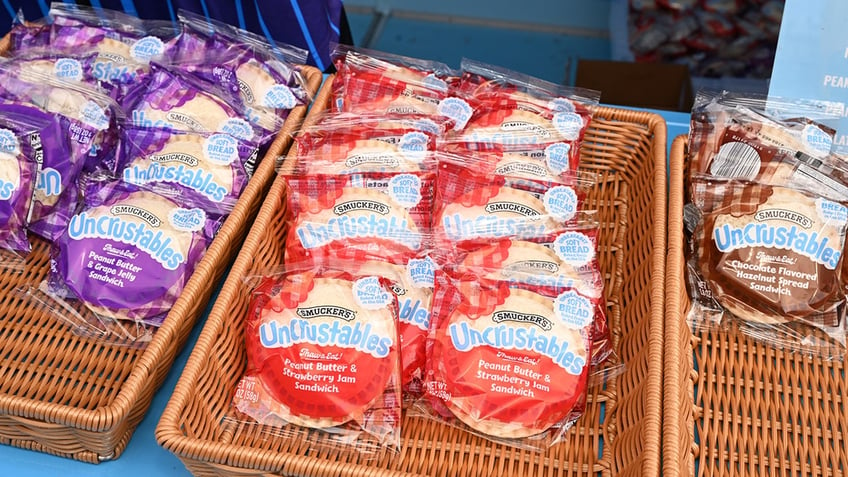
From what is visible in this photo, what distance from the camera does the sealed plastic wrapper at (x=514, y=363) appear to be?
1031mm

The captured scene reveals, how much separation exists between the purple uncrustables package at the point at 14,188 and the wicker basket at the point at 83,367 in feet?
0.23

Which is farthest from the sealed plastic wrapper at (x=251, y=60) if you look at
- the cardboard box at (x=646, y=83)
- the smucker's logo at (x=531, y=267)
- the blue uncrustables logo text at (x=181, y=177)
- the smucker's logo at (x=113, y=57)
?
the cardboard box at (x=646, y=83)

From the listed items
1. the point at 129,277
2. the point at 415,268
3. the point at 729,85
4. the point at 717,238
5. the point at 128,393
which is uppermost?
the point at 729,85

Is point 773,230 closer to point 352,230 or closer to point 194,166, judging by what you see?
point 352,230

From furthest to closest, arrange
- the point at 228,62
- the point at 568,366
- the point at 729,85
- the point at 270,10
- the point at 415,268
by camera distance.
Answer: the point at 729,85 < the point at 270,10 < the point at 228,62 < the point at 415,268 < the point at 568,366

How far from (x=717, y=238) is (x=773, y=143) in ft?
0.71

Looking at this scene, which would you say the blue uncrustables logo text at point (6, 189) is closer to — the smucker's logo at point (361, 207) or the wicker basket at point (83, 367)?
the wicker basket at point (83, 367)

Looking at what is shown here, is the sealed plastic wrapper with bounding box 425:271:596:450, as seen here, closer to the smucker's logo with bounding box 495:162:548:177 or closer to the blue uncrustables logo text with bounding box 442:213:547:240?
the blue uncrustables logo text with bounding box 442:213:547:240

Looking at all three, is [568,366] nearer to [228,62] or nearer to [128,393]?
[128,393]

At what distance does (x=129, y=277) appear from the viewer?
1.12 m

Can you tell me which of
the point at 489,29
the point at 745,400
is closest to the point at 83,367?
the point at 745,400

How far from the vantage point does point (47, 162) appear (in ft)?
4.07

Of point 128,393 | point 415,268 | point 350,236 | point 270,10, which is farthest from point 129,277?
point 270,10

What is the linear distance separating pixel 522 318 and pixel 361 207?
339 mm
